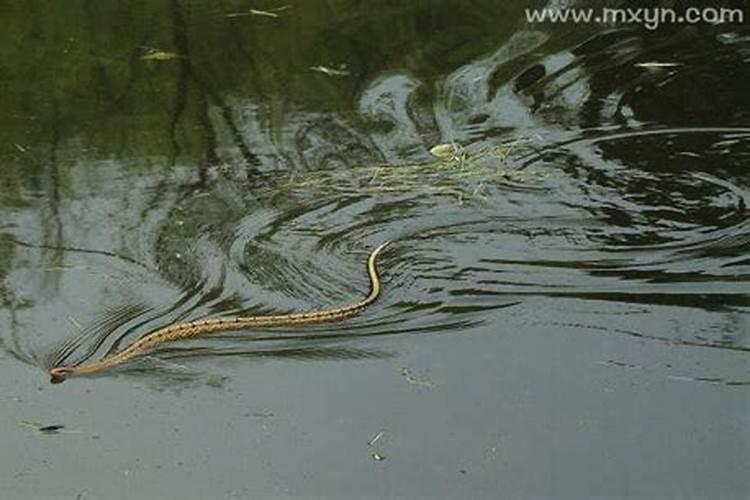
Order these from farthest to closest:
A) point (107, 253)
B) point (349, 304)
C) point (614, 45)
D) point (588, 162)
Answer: point (614, 45)
point (588, 162)
point (107, 253)
point (349, 304)

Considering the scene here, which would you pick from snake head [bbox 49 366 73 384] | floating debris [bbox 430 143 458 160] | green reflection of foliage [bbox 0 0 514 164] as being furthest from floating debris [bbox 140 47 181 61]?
snake head [bbox 49 366 73 384]

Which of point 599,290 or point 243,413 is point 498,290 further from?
point 243,413

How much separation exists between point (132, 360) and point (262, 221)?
4.65ft

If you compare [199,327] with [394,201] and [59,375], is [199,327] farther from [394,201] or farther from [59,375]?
[394,201]

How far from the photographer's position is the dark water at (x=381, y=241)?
484cm

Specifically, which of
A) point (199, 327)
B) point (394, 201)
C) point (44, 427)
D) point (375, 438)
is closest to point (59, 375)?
point (44, 427)

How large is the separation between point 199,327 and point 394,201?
1.58 m

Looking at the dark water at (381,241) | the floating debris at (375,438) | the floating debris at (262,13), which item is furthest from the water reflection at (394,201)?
the floating debris at (262,13)

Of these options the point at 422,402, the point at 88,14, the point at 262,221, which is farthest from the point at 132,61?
the point at 422,402

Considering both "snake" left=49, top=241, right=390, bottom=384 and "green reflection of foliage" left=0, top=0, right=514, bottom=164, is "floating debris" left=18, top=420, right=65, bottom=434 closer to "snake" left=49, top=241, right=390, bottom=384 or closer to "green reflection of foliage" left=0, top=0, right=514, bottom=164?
"snake" left=49, top=241, right=390, bottom=384

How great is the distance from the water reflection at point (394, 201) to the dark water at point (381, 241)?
2 centimetres

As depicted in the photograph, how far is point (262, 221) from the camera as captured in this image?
21.5 ft

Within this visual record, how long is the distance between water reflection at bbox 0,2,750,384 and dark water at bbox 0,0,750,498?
0.02 metres


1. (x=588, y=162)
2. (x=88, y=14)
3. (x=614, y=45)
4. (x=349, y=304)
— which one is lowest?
(x=349, y=304)
